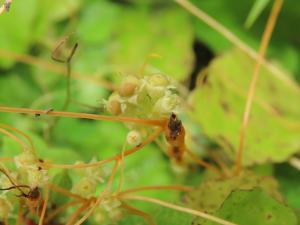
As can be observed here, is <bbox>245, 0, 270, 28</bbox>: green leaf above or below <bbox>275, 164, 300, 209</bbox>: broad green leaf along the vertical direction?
above

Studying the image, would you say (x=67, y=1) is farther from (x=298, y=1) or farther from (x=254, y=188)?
(x=254, y=188)

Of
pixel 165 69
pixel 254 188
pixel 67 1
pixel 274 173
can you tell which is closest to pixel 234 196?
pixel 254 188

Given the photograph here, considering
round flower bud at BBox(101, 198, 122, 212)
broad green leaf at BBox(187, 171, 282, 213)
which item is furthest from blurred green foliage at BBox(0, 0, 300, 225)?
round flower bud at BBox(101, 198, 122, 212)

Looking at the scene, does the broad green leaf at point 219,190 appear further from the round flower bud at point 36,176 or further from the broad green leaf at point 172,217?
the round flower bud at point 36,176

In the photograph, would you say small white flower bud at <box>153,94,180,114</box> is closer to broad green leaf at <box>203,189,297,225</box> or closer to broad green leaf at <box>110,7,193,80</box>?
broad green leaf at <box>203,189,297,225</box>

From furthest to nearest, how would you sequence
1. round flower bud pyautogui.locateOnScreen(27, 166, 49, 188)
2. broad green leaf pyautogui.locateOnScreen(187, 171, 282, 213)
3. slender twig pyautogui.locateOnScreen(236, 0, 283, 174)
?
slender twig pyautogui.locateOnScreen(236, 0, 283, 174), broad green leaf pyautogui.locateOnScreen(187, 171, 282, 213), round flower bud pyautogui.locateOnScreen(27, 166, 49, 188)

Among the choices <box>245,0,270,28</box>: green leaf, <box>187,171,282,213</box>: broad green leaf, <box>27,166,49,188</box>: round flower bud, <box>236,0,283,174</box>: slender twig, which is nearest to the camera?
<box>27,166,49,188</box>: round flower bud
